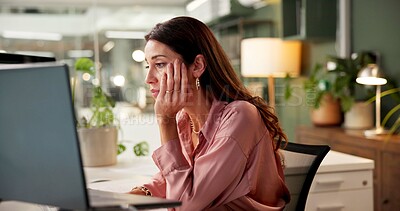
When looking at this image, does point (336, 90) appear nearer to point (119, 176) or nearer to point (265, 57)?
point (265, 57)

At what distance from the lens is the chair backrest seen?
1.30 metres

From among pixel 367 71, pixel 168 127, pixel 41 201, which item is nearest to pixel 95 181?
pixel 168 127

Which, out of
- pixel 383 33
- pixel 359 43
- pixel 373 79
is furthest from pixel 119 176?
pixel 359 43

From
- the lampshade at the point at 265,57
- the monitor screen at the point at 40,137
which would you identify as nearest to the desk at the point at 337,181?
the monitor screen at the point at 40,137

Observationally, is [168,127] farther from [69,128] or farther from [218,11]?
[218,11]

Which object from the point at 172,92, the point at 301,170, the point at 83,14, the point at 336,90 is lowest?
the point at 301,170

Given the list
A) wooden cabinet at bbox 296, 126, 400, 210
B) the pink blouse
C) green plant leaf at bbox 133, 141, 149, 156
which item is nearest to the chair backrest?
the pink blouse

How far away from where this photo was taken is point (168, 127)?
1242 mm

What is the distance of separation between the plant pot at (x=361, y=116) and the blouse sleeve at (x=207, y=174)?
2196 millimetres

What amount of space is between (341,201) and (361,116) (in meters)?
1.56

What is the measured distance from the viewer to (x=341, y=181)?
1756 millimetres

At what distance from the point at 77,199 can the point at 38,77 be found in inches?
7.6

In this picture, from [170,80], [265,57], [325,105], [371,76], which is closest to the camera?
[170,80]

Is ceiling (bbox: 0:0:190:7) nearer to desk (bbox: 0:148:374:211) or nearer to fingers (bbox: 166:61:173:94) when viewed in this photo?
desk (bbox: 0:148:374:211)
